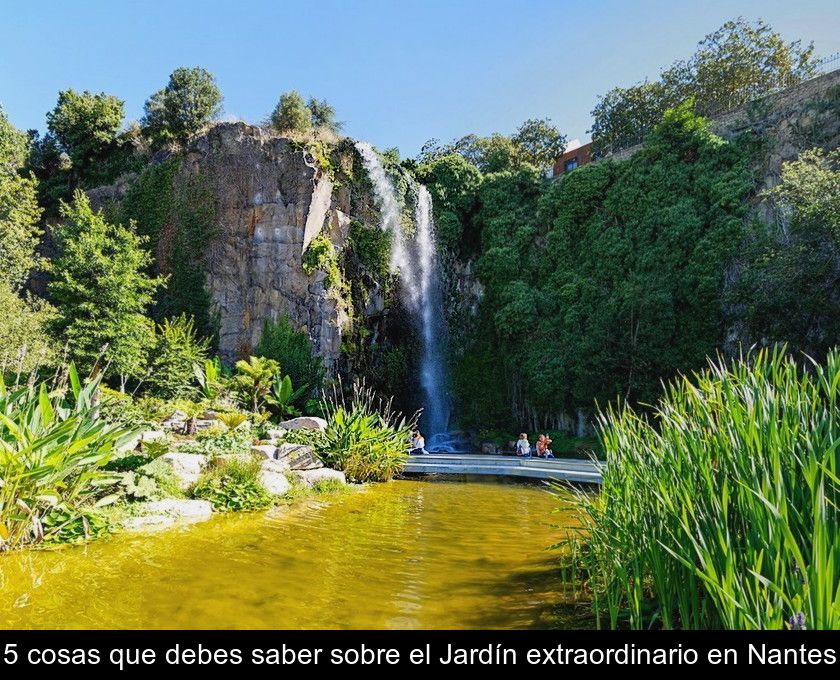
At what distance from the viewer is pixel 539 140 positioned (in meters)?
29.9

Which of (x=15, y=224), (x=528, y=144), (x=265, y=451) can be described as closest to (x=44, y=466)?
(x=265, y=451)

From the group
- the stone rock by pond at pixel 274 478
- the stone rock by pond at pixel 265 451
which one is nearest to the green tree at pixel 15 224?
the stone rock by pond at pixel 265 451

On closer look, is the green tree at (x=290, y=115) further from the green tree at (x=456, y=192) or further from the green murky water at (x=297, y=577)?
the green murky water at (x=297, y=577)

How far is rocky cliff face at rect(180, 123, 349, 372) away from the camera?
1761cm

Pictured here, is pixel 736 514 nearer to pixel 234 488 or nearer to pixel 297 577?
pixel 297 577

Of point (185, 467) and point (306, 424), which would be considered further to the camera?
point (306, 424)

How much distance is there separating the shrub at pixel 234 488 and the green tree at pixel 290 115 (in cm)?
1522

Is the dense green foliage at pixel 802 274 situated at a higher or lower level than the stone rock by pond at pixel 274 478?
higher

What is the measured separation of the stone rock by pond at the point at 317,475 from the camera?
8.30 metres

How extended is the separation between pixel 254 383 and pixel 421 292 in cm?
780

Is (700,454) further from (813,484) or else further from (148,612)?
(148,612)

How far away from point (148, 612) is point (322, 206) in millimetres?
16370

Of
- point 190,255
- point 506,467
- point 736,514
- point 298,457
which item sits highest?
point 190,255

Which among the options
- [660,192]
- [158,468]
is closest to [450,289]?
[660,192]
